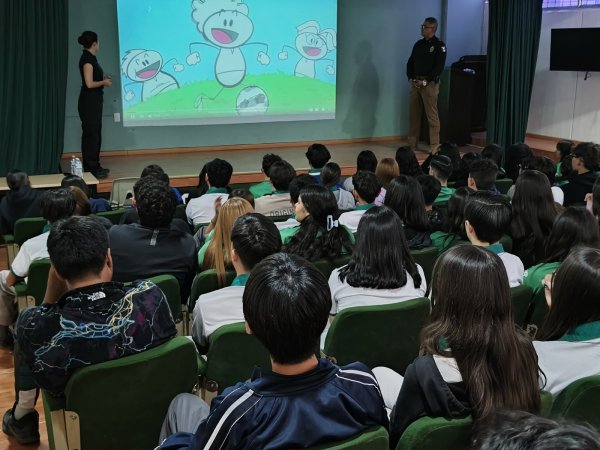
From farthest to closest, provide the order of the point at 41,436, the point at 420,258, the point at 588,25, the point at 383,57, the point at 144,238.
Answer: the point at 383,57 < the point at 588,25 < the point at 420,258 < the point at 144,238 < the point at 41,436

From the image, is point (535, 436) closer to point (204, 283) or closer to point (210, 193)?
point (204, 283)

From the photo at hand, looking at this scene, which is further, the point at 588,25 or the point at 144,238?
the point at 588,25

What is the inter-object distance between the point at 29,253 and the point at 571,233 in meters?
2.57

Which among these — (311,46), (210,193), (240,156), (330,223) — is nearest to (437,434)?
(330,223)

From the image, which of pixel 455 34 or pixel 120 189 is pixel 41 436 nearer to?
pixel 120 189

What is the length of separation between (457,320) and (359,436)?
528mm

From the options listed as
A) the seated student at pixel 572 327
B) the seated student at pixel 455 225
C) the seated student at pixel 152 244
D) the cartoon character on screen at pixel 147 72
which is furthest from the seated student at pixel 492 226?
the cartoon character on screen at pixel 147 72

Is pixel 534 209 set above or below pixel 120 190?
above

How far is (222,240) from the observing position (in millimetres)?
3010

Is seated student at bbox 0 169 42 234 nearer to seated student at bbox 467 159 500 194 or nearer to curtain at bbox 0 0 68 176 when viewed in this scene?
curtain at bbox 0 0 68 176

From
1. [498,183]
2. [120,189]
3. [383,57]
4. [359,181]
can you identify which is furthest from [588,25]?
[120,189]

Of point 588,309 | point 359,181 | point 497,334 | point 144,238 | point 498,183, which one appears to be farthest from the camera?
point 498,183

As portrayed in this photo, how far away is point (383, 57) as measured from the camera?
8.55 metres

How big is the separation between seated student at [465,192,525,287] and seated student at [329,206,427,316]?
1.34 feet
